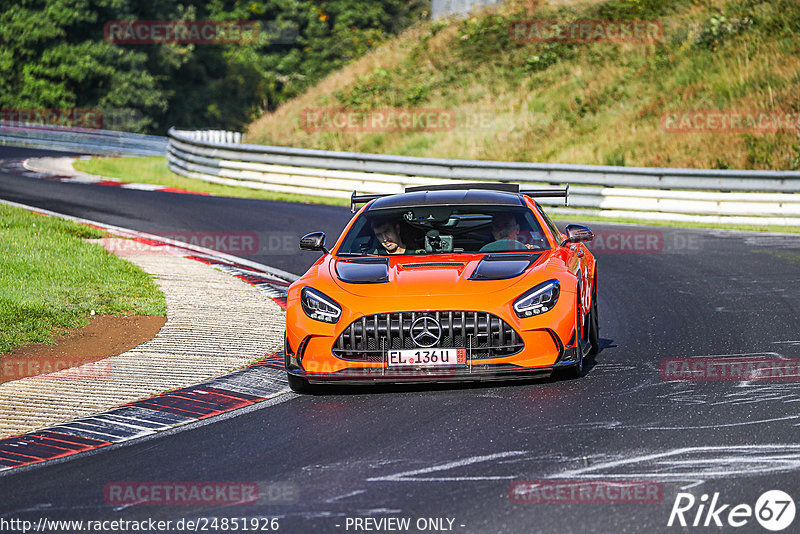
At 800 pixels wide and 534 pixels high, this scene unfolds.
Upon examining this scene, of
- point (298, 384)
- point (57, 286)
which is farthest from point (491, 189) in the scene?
point (57, 286)

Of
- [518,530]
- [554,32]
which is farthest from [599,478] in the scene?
[554,32]

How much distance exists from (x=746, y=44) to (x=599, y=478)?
26.4 metres

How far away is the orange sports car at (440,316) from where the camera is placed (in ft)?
25.3

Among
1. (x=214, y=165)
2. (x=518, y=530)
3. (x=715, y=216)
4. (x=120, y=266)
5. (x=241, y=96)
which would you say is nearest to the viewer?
(x=518, y=530)

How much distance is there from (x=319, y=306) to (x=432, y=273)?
863 millimetres

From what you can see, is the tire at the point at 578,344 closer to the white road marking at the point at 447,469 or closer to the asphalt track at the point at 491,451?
the asphalt track at the point at 491,451

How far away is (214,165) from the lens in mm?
27719

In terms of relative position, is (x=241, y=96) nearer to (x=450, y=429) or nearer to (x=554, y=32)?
(x=554, y=32)

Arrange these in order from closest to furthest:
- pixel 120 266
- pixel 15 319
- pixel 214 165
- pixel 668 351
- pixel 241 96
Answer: pixel 668 351 < pixel 15 319 < pixel 120 266 < pixel 214 165 < pixel 241 96

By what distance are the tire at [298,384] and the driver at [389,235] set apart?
1.51 metres

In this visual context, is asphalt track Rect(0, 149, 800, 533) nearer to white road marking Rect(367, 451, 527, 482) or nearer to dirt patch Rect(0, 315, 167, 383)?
white road marking Rect(367, 451, 527, 482)

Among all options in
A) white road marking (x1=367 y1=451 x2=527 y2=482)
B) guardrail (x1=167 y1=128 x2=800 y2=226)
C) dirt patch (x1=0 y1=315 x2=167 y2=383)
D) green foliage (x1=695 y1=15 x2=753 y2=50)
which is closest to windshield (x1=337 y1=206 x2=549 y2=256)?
dirt patch (x1=0 y1=315 x2=167 y2=383)

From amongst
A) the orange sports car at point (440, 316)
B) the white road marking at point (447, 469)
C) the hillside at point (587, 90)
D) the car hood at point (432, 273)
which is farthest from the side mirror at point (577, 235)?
the hillside at point (587, 90)

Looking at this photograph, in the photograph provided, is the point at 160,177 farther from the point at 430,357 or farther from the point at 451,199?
the point at 430,357
